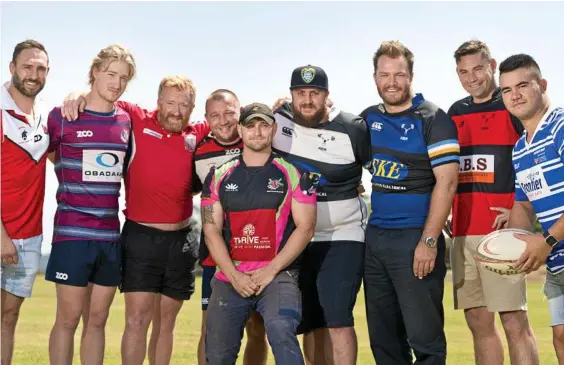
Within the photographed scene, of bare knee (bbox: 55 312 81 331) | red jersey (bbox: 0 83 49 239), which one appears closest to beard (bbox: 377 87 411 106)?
red jersey (bbox: 0 83 49 239)

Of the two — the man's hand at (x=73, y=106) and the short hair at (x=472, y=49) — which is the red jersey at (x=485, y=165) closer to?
the short hair at (x=472, y=49)

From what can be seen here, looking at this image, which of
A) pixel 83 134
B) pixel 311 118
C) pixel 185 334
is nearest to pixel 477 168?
pixel 311 118

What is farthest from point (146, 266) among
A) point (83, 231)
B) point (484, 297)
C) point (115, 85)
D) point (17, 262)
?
point (484, 297)

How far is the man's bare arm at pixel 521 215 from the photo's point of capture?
21.6 ft

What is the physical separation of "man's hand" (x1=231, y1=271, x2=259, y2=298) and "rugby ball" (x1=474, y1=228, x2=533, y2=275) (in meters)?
Answer: 2.03

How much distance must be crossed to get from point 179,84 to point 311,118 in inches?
57.7

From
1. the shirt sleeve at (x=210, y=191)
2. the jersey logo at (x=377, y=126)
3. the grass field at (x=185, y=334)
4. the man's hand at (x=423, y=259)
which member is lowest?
the grass field at (x=185, y=334)

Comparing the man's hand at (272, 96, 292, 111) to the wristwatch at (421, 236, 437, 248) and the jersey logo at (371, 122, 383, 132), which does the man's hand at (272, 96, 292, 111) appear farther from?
the wristwatch at (421, 236, 437, 248)

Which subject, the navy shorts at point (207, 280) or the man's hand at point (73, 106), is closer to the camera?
the man's hand at point (73, 106)

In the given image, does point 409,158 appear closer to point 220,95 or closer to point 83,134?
point 220,95

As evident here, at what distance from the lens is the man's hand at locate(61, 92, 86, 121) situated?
23.9ft

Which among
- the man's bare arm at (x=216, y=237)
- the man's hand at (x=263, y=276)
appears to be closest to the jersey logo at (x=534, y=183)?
the man's hand at (x=263, y=276)

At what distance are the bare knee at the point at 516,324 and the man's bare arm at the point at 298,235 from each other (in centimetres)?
223

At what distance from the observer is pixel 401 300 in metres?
6.71
